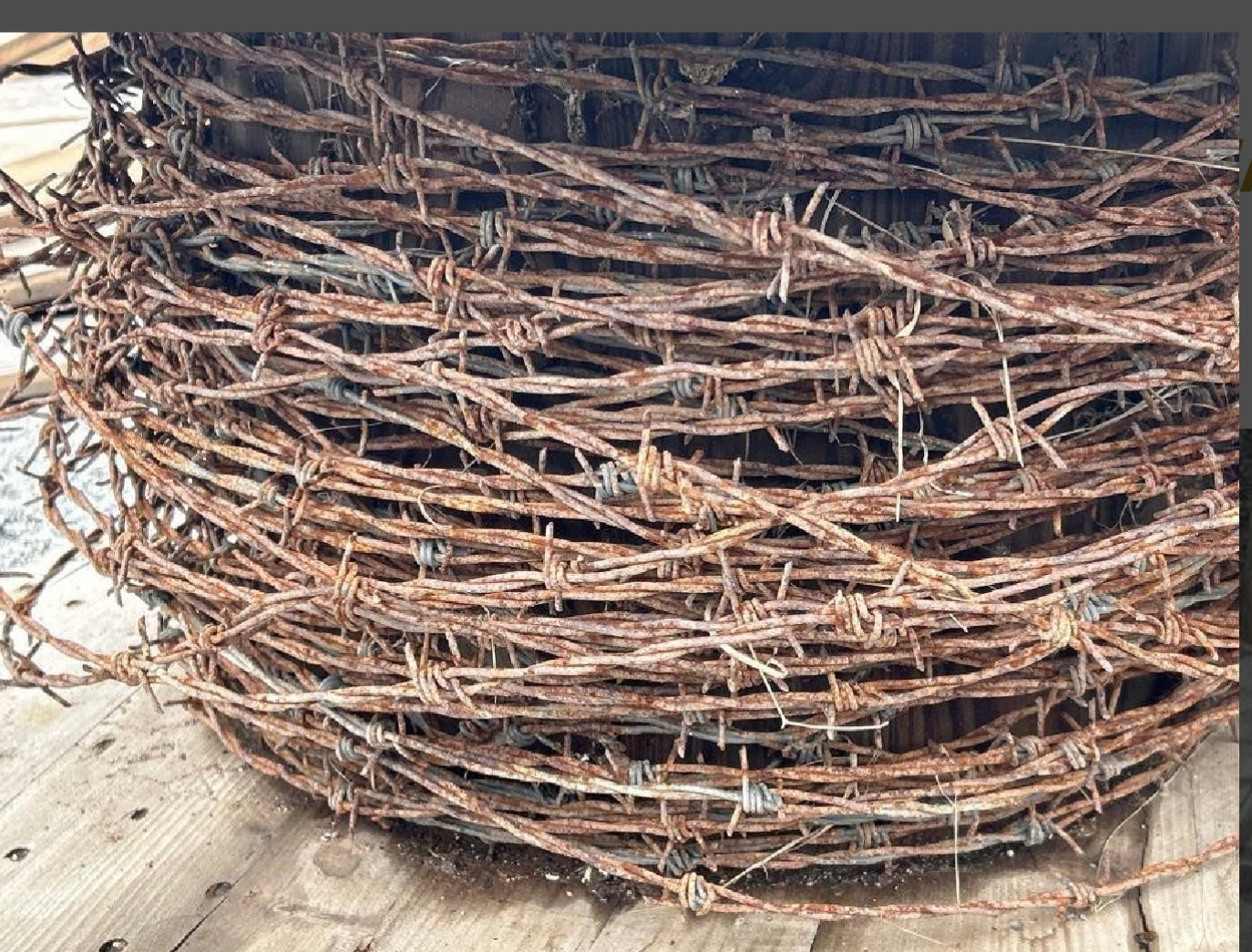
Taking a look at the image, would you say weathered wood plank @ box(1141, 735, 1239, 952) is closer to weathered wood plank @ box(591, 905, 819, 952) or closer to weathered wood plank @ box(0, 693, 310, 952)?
weathered wood plank @ box(591, 905, 819, 952)

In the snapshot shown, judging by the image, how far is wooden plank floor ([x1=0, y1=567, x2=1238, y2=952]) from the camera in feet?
3.43

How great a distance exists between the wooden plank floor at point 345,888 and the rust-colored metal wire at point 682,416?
5cm

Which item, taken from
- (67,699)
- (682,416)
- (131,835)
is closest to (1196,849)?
(682,416)

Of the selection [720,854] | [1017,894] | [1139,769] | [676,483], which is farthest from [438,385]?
[1139,769]

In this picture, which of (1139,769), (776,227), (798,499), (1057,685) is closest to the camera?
(776,227)

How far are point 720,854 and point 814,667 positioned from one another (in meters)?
0.22

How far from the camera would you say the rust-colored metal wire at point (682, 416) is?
90cm

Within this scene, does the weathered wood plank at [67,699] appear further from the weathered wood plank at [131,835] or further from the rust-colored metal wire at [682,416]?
the rust-colored metal wire at [682,416]

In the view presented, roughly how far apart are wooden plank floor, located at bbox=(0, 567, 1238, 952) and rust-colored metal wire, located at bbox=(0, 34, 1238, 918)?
0.16 feet

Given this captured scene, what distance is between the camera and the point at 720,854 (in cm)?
109

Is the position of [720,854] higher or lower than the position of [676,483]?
lower

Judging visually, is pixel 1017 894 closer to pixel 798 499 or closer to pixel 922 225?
pixel 798 499

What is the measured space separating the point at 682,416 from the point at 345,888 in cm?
54

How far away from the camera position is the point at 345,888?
44.8 inches
